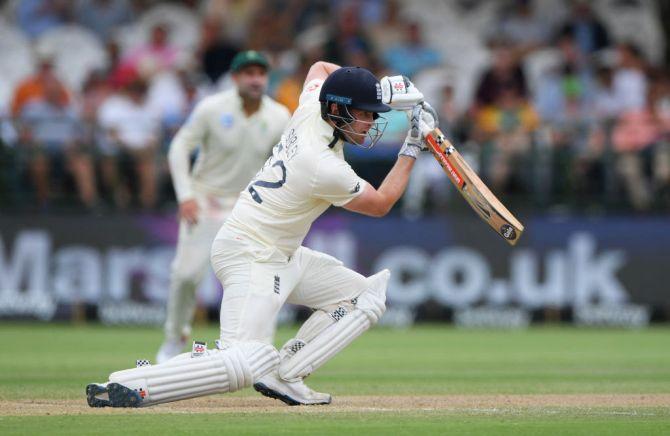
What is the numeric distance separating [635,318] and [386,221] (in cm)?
310

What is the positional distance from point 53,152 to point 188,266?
Answer: 17.9 feet

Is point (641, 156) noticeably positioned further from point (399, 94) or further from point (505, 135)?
point (399, 94)

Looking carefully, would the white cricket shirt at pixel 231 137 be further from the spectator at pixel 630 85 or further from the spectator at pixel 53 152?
the spectator at pixel 630 85

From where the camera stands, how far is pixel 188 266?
9930 mm

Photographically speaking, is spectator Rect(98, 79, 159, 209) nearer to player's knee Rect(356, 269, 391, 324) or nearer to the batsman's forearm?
player's knee Rect(356, 269, 391, 324)

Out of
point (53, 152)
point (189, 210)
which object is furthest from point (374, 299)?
point (53, 152)

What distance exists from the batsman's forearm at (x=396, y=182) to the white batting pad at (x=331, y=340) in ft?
2.10

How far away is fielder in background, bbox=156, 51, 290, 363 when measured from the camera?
391 inches

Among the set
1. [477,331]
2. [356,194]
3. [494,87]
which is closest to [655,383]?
[356,194]

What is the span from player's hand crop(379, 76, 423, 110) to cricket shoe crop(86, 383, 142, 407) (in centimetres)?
212

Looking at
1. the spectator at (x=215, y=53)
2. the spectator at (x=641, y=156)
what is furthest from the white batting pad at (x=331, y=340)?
the spectator at (x=215, y=53)

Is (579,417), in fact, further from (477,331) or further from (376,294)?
(477,331)

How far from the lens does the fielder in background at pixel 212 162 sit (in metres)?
9.92

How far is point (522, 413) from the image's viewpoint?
22.5 ft
